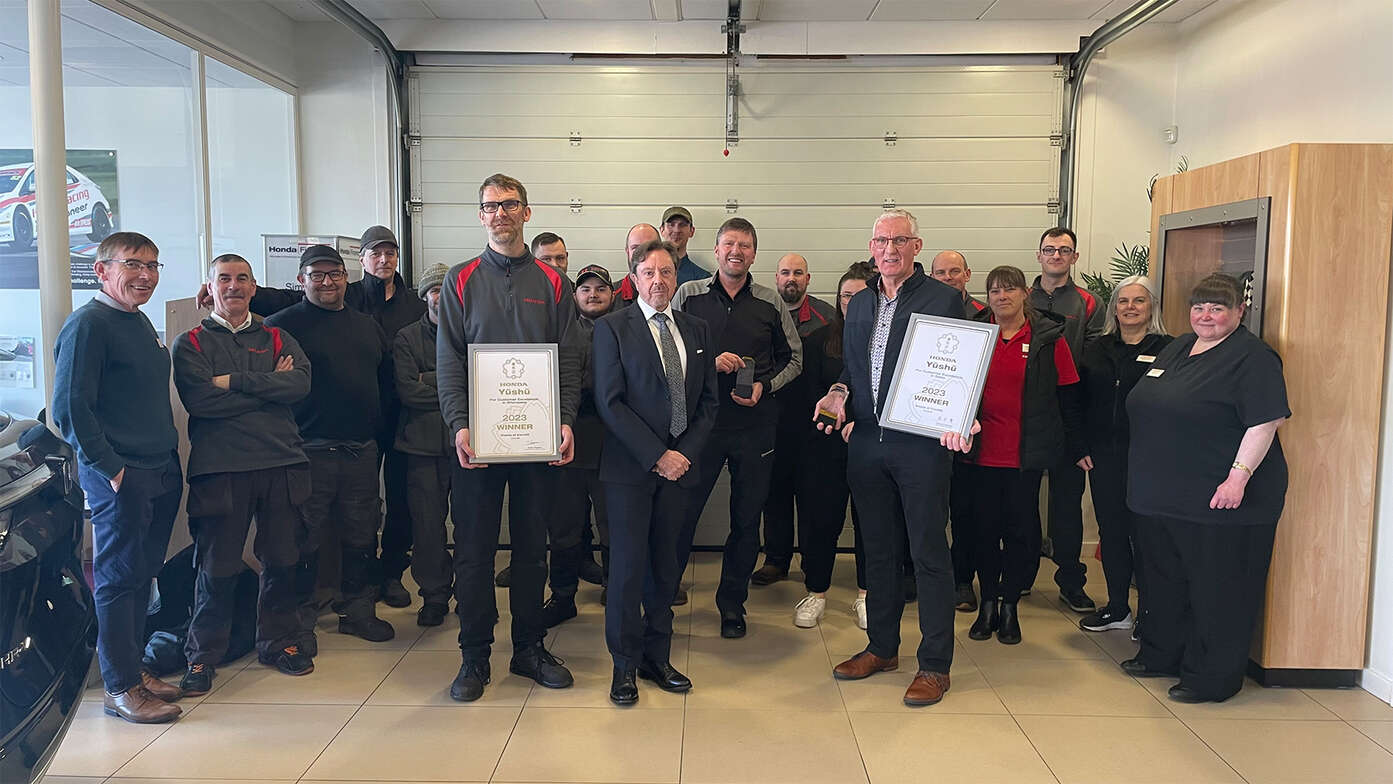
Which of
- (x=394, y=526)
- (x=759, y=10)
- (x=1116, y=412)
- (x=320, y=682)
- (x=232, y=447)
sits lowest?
(x=320, y=682)

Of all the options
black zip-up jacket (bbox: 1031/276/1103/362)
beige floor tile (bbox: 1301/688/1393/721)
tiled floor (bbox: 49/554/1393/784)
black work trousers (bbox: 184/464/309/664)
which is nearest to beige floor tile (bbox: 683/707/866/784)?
tiled floor (bbox: 49/554/1393/784)

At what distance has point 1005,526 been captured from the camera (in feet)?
13.7

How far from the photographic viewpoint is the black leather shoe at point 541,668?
363 cm

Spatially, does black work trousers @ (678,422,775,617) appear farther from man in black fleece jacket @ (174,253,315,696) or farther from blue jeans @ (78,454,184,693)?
blue jeans @ (78,454,184,693)

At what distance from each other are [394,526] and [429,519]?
1.86ft

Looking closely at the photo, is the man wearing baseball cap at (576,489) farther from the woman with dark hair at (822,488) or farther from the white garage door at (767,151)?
the white garage door at (767,151)

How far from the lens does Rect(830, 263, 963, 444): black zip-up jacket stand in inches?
137

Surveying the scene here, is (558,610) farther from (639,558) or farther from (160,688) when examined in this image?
(160,688)

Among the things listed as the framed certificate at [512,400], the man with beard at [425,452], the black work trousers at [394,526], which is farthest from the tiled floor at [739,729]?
the framed certificate at [512,400]

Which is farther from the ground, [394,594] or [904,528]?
[904,528]

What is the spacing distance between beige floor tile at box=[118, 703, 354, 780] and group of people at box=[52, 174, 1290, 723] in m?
0.19

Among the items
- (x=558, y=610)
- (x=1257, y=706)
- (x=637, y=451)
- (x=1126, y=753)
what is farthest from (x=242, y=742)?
(x=1257, y=706)

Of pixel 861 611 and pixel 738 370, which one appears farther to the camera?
pixel 861 611


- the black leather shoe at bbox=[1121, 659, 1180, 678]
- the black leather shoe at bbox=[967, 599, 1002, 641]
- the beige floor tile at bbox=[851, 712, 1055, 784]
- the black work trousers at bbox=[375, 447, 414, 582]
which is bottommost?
the beige floor tile at bbox=[851, 712, 1055, 784]
